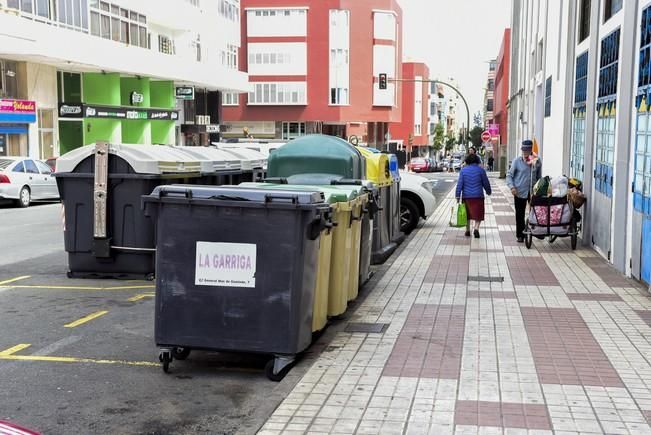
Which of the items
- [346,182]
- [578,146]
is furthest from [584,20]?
[346,182]

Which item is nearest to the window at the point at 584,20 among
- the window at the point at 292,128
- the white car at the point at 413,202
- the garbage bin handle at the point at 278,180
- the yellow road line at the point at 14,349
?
→ the white car at the point at 413,202

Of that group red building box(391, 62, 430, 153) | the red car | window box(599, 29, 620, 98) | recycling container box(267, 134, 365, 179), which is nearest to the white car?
window box(599, 29, 620, 98)

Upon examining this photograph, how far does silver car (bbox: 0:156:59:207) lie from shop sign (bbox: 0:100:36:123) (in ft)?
17.4

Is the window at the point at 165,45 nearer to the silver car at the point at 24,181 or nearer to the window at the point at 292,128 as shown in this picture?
the silver car at the point at 24,181

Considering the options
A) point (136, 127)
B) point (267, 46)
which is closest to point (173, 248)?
point (136, 127)

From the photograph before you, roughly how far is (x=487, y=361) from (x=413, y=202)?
1108cm

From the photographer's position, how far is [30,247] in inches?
552

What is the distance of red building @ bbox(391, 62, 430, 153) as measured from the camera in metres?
103

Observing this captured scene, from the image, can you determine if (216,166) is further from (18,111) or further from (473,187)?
(18,111)

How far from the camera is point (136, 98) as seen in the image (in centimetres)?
4053

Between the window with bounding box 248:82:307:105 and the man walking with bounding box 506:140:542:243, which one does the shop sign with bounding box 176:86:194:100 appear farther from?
the man walking with bounding box 506:140:542:243

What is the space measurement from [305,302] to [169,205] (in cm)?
134

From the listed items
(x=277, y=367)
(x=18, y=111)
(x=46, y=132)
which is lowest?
(x=277, y=367)

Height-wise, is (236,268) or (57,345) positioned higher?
(236,268)
